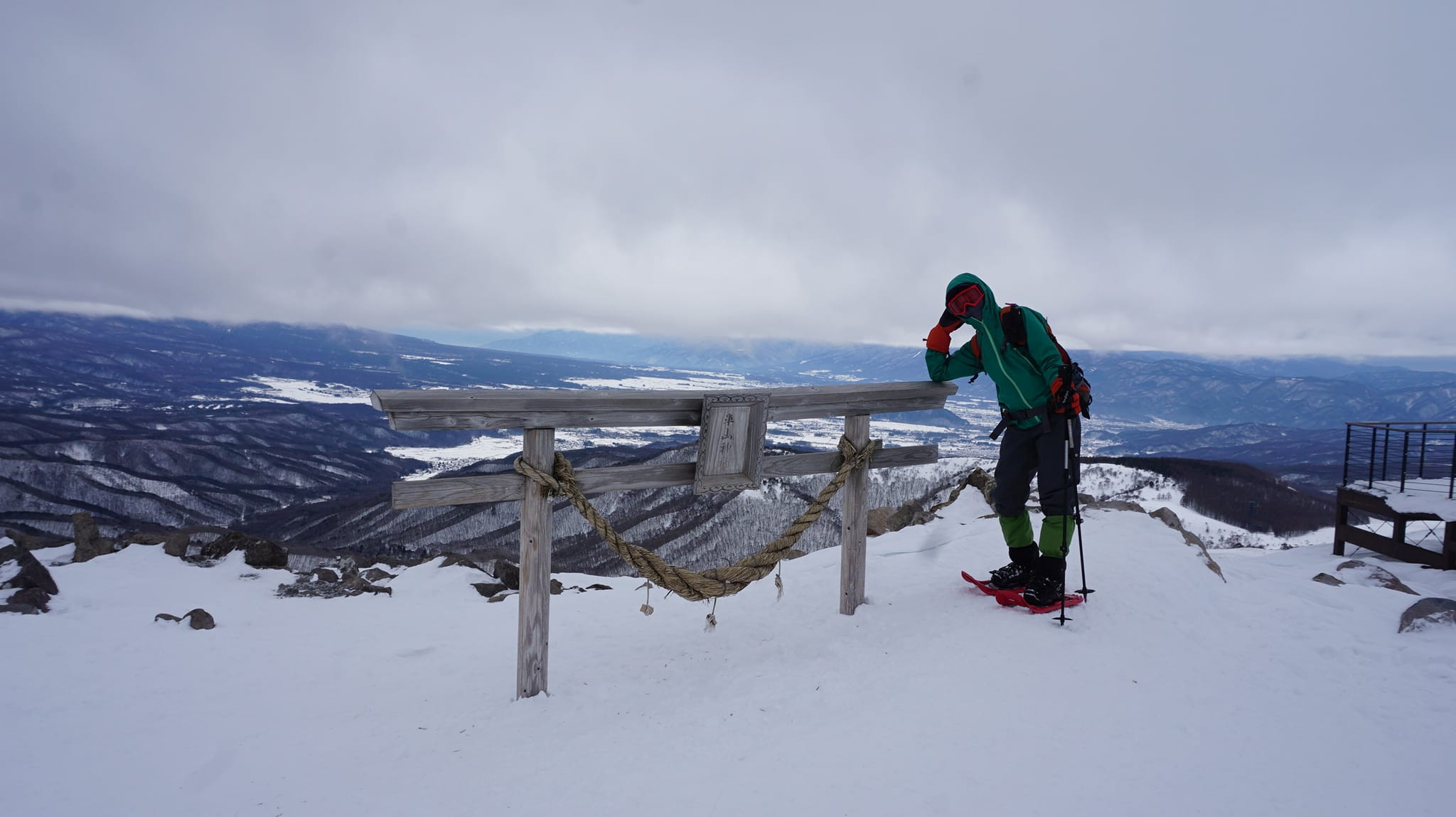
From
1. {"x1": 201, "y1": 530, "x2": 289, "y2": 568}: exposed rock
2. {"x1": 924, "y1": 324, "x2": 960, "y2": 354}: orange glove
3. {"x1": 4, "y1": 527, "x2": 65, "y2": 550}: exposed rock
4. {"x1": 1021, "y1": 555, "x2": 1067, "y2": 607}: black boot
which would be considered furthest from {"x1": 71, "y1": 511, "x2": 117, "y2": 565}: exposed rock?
{"x1": 1021, "y1": 555, "x2": 1067, "y2": 607}: black boot

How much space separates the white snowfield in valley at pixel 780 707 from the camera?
11.3 feet

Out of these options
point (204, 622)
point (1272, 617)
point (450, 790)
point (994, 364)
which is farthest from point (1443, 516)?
point (204, 622)

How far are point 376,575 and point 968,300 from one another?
8.15m

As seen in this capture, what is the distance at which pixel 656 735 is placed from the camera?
415 centimetres

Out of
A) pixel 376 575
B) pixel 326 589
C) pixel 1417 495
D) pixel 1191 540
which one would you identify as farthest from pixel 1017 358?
pixel 1417 495

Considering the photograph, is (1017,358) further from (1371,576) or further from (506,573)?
(1371,576)

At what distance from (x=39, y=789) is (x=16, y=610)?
4.25 metres

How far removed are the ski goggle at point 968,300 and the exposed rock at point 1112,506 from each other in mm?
5732

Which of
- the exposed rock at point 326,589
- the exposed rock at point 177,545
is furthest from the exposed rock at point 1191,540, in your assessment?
the exposed rock at point 177,545

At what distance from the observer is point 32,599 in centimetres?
680

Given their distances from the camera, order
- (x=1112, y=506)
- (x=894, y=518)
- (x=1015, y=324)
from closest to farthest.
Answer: (x=1015, y=324) → (x=1112, y=506) → (x=894, y=518)

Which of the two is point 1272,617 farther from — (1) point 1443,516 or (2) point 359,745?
(1) point 1443,516

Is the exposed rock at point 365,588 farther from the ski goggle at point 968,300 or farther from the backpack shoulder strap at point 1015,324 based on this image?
the backpack shoulder strap at point 1015,324

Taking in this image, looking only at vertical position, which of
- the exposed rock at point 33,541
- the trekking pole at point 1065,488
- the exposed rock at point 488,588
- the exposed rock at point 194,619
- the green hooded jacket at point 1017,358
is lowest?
the exposed rock at point 33,541
